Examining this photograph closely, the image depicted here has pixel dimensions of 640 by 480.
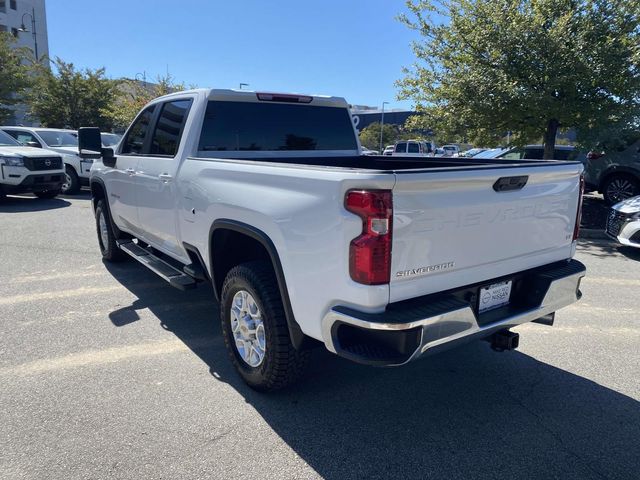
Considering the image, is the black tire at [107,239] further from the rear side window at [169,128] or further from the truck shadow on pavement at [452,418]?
the truck shadow on pavement at [452,418]

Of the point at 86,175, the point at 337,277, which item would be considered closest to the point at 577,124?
the point at 337,277

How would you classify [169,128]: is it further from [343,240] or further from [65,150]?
[65,150]

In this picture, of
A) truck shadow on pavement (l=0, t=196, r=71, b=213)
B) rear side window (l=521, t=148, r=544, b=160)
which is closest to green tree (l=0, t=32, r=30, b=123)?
truck shadow on pavement (l=0, t=196, r=71, b=213)

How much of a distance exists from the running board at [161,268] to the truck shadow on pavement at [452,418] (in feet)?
1.78

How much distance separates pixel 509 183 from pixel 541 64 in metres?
7.26

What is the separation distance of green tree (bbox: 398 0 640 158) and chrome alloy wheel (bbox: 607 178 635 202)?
2.31 meters

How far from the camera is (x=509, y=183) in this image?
8.86 feet

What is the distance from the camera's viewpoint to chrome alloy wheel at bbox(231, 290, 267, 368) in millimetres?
3080

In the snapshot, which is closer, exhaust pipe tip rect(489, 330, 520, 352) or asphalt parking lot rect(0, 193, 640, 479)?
asphalt parking lot rect(0, 193, 640, 479)

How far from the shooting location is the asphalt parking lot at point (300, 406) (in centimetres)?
253

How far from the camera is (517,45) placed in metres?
8.66

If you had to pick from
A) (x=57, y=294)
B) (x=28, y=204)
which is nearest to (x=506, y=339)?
(x=57, y=294)

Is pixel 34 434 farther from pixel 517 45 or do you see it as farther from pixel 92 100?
pixel 92 100

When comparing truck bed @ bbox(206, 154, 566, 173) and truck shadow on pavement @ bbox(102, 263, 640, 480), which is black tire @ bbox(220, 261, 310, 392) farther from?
truck bed @ bbox(206, 154, 566, 173)
